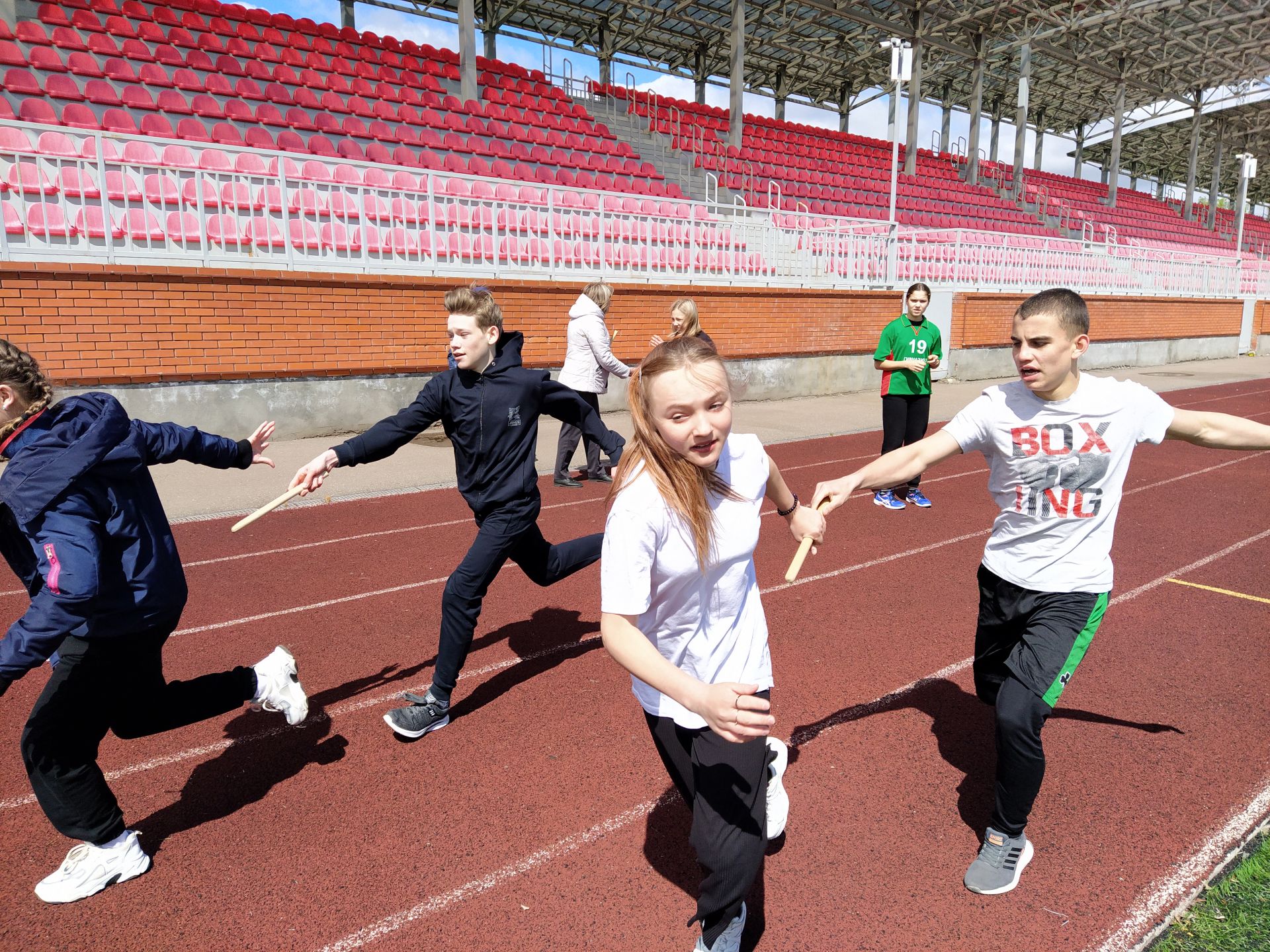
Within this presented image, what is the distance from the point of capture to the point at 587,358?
8.17 meters

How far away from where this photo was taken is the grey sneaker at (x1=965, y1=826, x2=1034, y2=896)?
260 centimetres

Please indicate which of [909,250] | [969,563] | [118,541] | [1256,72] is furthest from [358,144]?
[1256,72]

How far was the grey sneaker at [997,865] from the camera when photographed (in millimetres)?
2602

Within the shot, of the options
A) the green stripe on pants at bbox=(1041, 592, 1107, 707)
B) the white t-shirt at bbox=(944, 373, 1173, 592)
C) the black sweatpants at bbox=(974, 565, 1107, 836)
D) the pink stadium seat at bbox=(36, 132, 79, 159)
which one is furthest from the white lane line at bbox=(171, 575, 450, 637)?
the pink stadium seat at bbox=(36, 132, 79, 159)

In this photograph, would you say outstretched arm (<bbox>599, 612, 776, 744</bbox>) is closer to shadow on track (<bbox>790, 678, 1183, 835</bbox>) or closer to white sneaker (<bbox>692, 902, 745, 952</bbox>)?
white sneaker (<bbox>692, 902, 745, 952</bbox>)

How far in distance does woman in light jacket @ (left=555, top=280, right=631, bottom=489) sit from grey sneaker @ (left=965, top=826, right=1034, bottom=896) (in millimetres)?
5563

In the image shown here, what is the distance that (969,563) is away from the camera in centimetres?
607

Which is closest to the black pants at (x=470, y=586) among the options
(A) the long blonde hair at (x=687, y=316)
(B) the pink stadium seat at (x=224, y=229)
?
(A) the long blonde hair at (x=687, y=316)

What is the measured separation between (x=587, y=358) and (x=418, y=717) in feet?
16.8

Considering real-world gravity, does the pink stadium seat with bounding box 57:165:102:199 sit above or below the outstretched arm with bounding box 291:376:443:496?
above

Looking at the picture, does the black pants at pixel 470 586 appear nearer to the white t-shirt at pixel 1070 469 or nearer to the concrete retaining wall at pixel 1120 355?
the white t-shirt at pixel 1070 469

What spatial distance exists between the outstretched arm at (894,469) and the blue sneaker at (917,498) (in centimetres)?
508

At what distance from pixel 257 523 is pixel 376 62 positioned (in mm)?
13566

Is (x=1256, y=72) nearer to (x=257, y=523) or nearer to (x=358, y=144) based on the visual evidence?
(x=358, y=144)
